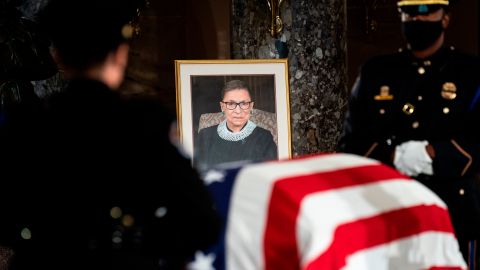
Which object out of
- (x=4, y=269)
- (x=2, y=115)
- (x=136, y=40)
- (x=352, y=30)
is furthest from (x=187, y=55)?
(x=2, y=115)

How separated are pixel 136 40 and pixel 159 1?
0.92 ft

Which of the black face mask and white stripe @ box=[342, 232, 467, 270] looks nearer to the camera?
white stripe @ box=[342, 232, 467, 270]

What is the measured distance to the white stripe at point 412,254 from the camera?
1942 millimetres

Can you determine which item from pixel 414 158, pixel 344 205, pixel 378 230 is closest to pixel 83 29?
pixel 344 205

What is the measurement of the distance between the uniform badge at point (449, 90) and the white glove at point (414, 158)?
0.53ft

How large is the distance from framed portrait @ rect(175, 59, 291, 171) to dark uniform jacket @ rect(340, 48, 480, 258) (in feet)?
3.97

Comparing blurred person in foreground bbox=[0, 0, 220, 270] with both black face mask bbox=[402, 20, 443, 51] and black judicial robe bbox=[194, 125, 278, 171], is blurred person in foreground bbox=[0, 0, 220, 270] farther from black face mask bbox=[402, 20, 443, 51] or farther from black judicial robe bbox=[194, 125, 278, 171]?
black judicial robe bbox=[194, 125, 278, 171]

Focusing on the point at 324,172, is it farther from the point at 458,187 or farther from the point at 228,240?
the point at 458,187

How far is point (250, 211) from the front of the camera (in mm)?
1934

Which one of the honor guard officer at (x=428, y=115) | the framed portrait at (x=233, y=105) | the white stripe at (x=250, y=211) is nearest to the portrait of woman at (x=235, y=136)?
the framed portrait at (x=233, y=105)

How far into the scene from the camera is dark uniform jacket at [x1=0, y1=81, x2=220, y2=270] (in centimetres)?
150

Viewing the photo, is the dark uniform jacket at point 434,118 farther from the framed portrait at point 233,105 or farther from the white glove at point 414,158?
the framed portrait at point 233,105

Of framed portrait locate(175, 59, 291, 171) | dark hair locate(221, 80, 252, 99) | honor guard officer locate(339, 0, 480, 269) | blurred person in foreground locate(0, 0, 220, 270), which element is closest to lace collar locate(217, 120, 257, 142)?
framed portrait locate(175, 59, 291, 171)

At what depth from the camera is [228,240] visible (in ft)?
6.35
